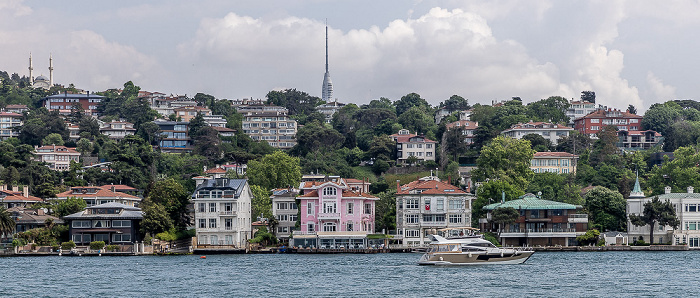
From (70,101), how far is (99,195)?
234ft

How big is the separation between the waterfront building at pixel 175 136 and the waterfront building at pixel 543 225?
216 ft

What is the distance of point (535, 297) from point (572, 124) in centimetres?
10738

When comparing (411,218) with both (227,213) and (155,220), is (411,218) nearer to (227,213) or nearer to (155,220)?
(227,213)

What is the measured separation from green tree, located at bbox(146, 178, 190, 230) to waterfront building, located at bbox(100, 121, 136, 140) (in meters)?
59.1

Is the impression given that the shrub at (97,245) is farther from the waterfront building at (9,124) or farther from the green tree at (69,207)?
the waterfront building at (9,124)

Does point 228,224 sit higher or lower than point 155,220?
lower

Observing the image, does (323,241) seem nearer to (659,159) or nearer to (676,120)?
(659,159)

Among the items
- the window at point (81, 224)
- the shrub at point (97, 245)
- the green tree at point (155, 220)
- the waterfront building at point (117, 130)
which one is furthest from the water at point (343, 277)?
the waterfront building at point (117, 130)

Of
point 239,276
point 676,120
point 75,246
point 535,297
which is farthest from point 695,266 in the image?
point 676,120

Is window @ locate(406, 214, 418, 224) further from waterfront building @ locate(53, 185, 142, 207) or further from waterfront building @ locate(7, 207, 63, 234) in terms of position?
waterfront building @ locate(7, 207, 63, 234)

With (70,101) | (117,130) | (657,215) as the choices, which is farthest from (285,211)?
(70,101)

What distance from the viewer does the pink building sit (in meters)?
88.2

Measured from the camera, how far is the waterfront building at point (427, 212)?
8800cm

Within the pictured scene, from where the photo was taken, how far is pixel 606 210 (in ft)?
301
